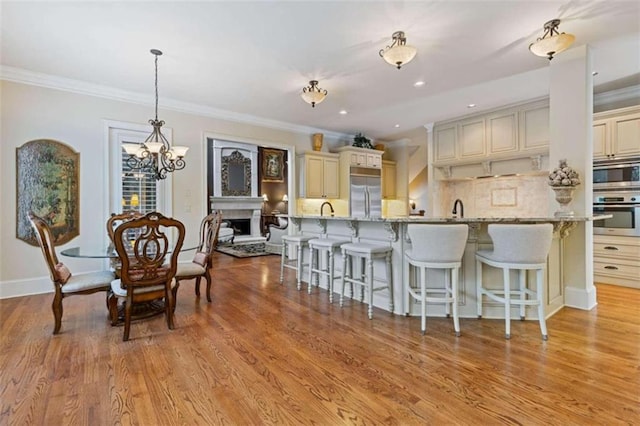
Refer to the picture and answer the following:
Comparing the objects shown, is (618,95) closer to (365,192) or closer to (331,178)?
(365,192)

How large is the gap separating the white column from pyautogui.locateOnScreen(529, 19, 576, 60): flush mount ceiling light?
25.6 inches

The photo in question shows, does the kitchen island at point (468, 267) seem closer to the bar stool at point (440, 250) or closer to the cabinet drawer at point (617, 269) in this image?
the bar stool at point (440, 250)

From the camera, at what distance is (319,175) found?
6.62 metres

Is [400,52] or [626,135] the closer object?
[400,52]

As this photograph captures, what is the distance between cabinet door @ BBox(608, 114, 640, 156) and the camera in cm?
395

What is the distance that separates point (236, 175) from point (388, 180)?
496 cm

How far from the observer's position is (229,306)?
11.1ft

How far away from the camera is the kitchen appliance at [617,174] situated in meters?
3.97

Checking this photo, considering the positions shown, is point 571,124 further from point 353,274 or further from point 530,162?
point 353,274

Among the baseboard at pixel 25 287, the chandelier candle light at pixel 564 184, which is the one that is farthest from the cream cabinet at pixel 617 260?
the baseboard at pixel 25 287

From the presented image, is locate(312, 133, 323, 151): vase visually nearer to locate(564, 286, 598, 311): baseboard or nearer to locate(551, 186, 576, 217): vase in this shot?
locate(551, 186, 576, 217): vase

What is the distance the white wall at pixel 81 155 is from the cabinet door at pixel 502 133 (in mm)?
4820

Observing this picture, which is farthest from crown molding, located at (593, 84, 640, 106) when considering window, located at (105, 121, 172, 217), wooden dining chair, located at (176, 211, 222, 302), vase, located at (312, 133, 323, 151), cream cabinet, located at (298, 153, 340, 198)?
window, located at (105, 121, 172, 217)

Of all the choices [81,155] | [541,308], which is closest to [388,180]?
[541,308]
